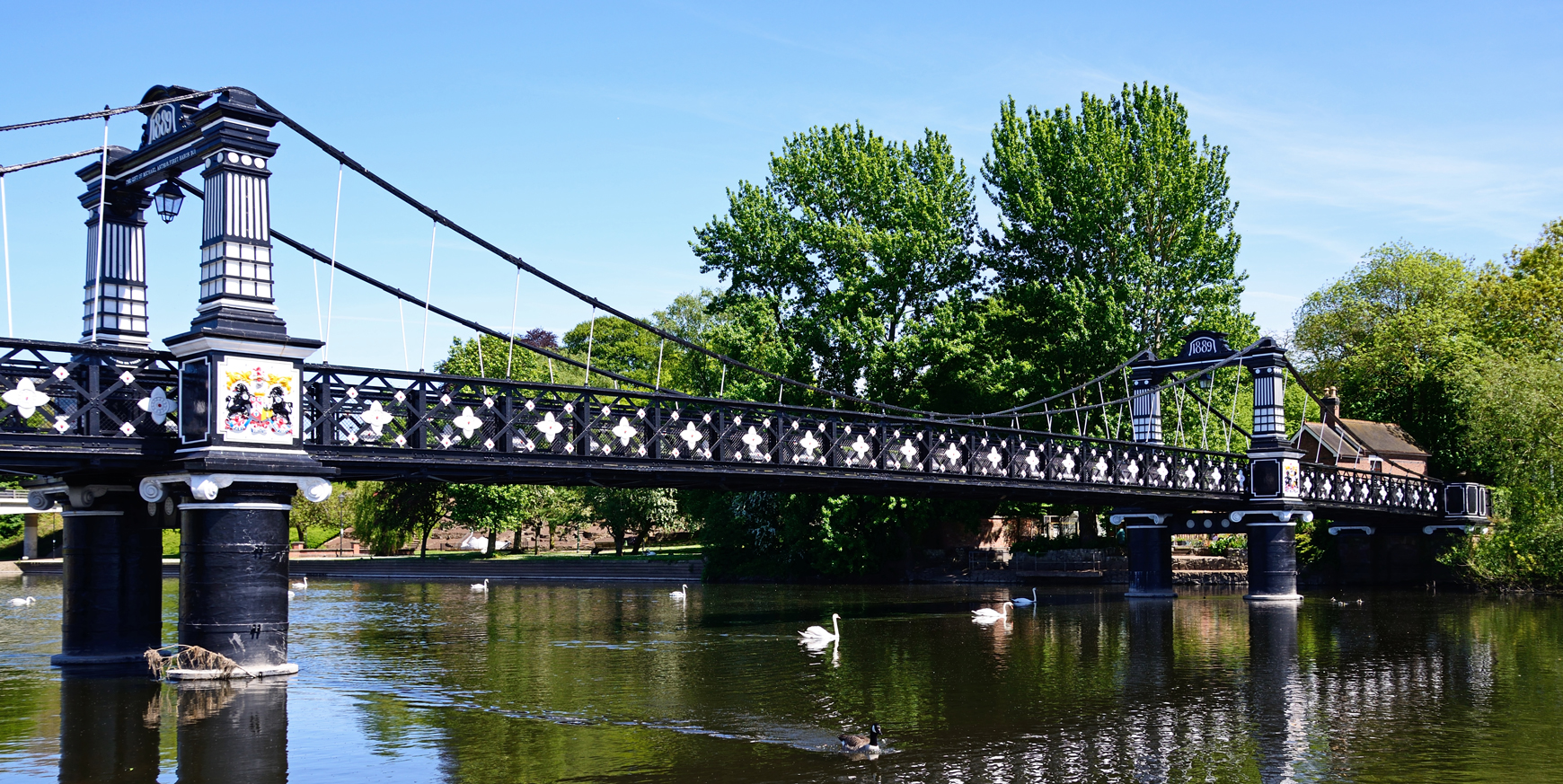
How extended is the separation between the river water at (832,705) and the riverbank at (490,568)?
87.9 feet

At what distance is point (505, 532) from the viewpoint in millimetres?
84375

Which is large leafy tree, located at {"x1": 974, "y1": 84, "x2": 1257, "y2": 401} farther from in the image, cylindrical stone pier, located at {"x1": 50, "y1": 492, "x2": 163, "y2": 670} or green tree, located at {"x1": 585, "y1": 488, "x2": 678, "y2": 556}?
cylindrical stone pier, located at {"x1": 50, "y1": 492, "x2": 163, "y2": 670}

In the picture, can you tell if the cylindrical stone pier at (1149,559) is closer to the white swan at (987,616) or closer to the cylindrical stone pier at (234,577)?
the white swan at (987,616)

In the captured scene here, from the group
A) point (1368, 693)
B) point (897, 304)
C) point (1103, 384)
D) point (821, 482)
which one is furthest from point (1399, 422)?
point (1368, 693)

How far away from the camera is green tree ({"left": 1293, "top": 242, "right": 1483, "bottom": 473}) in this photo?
54656mm

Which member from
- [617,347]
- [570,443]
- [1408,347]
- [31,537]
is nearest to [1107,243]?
[1408,347]

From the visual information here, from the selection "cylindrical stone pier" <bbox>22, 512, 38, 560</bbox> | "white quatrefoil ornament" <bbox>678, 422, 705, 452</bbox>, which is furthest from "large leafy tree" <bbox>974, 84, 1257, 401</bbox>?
"cylindrical stone pier" <bbox>22, 512, 38, 560</bbox>

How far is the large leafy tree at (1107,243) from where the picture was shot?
162 feet

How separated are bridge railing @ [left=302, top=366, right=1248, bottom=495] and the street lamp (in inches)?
154

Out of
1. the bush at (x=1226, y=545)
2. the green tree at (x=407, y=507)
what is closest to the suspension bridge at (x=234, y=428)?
the bush at (x=1226, y=545)

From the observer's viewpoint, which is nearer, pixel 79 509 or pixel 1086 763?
pixel 1086 763

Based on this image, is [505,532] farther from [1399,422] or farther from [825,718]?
[825,718]

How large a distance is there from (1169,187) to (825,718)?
3699cm

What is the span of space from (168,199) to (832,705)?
1325cm
